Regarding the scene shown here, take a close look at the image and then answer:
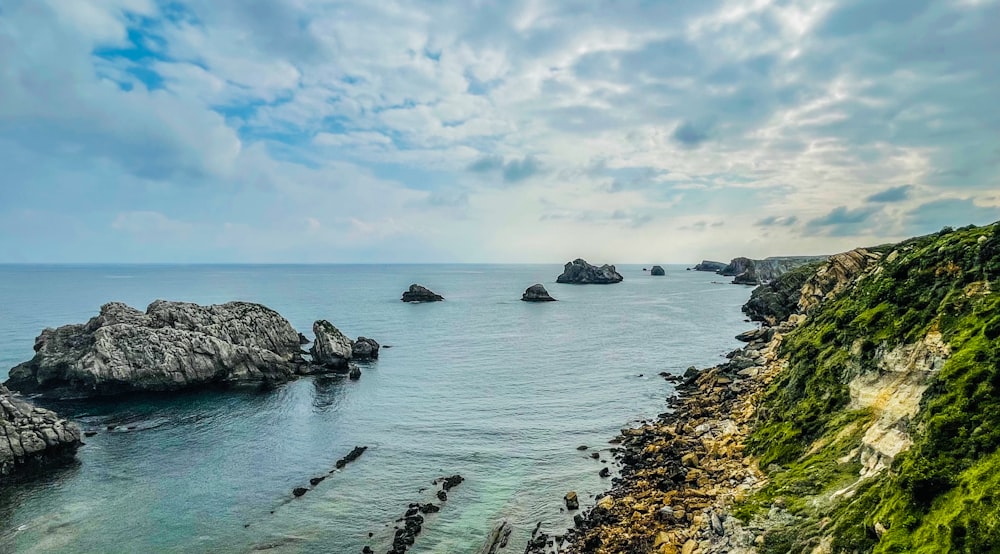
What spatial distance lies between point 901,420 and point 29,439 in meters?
57.4

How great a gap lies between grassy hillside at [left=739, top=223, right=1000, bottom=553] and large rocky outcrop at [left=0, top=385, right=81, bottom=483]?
50607 millimetres

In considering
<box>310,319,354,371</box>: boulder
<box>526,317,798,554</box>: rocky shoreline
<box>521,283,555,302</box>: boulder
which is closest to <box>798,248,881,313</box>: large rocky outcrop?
<box>526,317,798,554</box>: rocky shoreline

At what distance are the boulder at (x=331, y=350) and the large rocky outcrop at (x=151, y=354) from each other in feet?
10.8

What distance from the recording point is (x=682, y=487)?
30.3m

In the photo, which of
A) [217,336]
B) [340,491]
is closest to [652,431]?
[340,491]

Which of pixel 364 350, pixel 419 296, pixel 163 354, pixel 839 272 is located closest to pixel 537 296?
pixel 419 296

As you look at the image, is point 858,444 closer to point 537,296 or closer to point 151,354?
point 151,354

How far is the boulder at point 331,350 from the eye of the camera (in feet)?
241

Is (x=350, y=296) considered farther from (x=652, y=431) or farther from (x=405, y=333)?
(x=652, y=431)

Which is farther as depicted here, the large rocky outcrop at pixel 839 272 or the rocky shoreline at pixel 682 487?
the large rocky outcrop at pixel 839 272

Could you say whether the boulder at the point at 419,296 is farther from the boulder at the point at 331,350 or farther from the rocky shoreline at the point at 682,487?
the rocky shoreline at the point at 682,487

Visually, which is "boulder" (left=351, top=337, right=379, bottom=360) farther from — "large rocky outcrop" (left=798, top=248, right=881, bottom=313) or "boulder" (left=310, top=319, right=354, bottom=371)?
"large rocky outcrop" (left=798, top=248, right=881, bottom=313)

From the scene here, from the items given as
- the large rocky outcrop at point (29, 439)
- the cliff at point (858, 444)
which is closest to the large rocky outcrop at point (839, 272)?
the cliff at point (858, 444)

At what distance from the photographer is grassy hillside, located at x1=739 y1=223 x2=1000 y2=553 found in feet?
48.4
